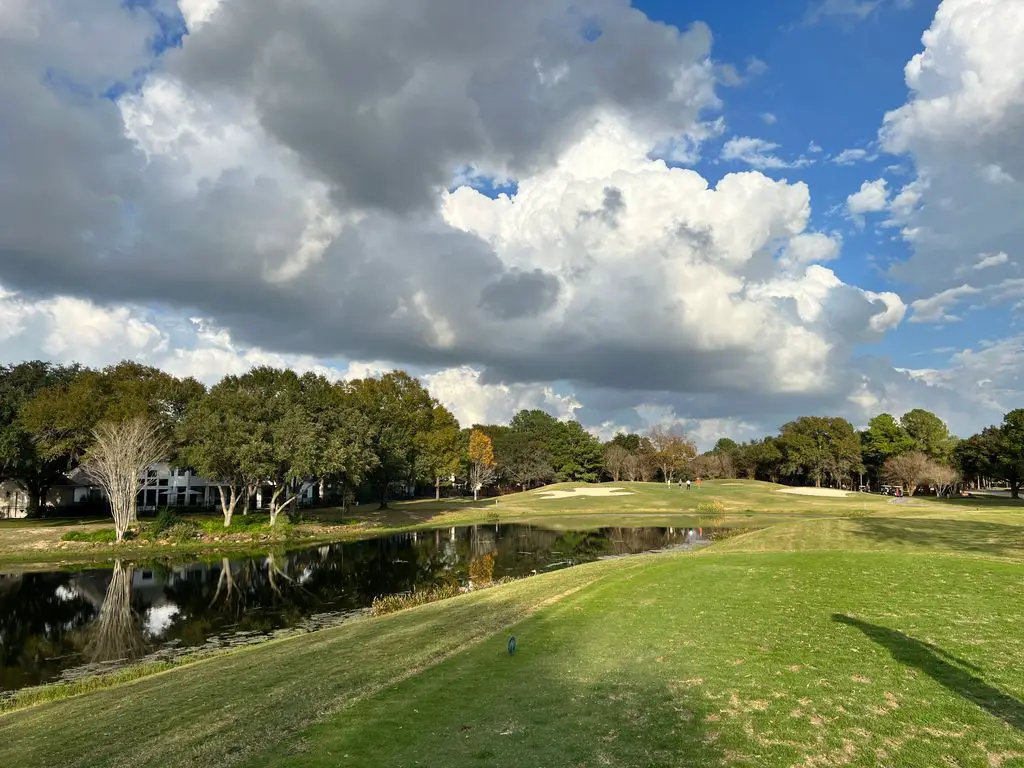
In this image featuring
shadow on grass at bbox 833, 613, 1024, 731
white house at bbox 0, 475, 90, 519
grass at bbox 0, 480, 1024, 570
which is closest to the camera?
shadow on grass at bbox 833, 613, 1024, 731

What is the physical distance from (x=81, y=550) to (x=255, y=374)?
36.6 metres

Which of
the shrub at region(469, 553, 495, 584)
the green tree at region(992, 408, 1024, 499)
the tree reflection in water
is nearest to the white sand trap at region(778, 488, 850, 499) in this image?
the green tree at region(992, 408, 1024, 499)

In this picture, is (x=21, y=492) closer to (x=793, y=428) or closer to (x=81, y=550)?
(x=81, y=550)

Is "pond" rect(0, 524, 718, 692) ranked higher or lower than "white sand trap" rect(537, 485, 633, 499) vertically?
lower

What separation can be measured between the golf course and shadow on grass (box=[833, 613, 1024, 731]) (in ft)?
0.15

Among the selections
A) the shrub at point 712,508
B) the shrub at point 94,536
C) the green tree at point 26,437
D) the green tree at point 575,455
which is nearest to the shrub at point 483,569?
the shrub at point 94,536

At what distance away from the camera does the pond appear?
2362cm

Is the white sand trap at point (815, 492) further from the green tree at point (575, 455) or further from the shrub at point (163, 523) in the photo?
the shrub at point (163, 523)

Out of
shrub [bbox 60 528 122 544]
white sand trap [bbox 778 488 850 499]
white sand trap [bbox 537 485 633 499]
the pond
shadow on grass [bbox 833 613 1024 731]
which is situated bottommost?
the pond

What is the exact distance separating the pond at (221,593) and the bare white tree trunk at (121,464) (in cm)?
940

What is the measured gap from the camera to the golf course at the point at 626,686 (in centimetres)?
896

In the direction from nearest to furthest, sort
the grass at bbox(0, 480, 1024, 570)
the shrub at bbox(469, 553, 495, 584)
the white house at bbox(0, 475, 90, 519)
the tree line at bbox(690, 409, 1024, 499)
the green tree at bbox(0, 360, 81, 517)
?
the shrub at bbox(469, 553, 495, 584) → the grass at bbox(0, 480, 1024, 570) → the green tree at bbox(0, 360, 81, 517) → the white house at bbox(0, 475, 90, 519) → the tree line at bbox(690, 409, 1024, 499)

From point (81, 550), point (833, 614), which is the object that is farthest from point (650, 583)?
point (81, 550)

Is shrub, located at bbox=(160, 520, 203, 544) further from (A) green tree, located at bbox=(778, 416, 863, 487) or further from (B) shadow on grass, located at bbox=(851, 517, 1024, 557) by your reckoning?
(A) green tree, located at bbox=(778, 416, 863, 487)
